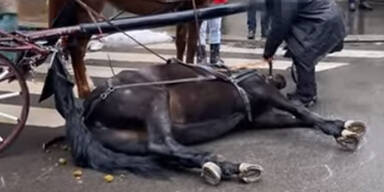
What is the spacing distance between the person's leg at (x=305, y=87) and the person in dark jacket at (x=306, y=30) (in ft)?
0.15

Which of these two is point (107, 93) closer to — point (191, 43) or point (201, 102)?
point (201, 102)

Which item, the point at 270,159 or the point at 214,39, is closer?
the point at 270,159

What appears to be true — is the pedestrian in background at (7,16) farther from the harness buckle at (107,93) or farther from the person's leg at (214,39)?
the harness buckle at (107,93)

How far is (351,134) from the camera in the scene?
5.45 meters

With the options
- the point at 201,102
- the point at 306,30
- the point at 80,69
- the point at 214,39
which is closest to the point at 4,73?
the point at 201,102

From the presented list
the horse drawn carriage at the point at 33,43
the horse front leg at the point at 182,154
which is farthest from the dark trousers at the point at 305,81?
the horse front leg at the point at 182,154

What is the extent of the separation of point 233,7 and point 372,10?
1062 centimetres

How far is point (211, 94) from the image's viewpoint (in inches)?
224

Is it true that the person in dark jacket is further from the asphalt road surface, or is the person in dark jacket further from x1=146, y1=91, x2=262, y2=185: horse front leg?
x1=146, y1=91, x2=262, y2=185: horse front leg

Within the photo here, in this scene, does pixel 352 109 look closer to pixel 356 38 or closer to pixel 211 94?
pixel 211 94

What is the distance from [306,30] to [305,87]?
0.57 m

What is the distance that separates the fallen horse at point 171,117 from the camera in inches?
199

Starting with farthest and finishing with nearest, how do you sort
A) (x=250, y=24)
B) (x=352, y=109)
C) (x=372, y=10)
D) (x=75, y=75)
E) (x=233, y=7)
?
(x=372, y=10), (x=250, y=24), (x=75, y=75), (x=352, y=109), (x=233, y=7)

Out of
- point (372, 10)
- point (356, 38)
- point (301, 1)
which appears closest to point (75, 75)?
point (301, 1)
